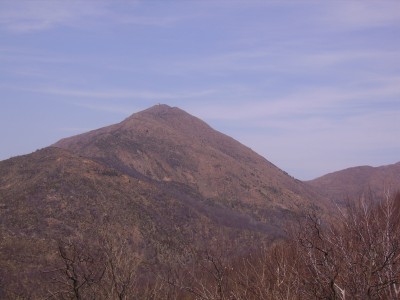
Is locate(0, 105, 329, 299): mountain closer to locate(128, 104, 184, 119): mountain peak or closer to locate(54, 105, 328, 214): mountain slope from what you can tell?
locate(54, 105, 328, 214): mountain slope

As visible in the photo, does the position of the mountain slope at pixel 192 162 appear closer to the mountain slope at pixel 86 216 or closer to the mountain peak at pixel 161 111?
the mountain peak at pixel 161 111

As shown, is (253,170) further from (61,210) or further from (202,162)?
(61,210)

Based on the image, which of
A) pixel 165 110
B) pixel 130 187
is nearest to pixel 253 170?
pixel 165 110

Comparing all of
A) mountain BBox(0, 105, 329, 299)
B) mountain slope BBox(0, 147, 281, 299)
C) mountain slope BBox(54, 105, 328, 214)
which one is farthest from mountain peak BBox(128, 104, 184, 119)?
mountain slope BBox(0, 147, 281, 299)

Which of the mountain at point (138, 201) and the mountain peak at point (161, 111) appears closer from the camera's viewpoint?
the mountain at point (138, 201)

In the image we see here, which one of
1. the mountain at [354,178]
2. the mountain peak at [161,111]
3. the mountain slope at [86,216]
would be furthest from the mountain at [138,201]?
the mountain at [354,178]

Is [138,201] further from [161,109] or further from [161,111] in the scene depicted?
[161,109]
